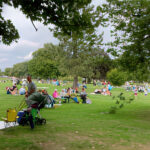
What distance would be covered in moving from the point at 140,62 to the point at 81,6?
22.7ft

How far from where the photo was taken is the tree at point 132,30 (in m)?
12.8

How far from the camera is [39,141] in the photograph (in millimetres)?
7047

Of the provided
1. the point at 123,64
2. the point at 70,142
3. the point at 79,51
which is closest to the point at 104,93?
the point at 79,51

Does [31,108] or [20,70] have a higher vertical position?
[20,70]

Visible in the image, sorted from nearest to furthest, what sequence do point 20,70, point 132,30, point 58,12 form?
point 58,12 → point 132,30 → point 20,70

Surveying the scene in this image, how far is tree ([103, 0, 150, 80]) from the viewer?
1279cm

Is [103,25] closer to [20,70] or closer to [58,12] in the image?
[58,12]

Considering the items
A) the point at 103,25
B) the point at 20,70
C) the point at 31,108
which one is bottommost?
the point at 31,108

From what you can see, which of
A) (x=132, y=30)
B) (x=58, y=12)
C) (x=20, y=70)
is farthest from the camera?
(x=20, y=70)

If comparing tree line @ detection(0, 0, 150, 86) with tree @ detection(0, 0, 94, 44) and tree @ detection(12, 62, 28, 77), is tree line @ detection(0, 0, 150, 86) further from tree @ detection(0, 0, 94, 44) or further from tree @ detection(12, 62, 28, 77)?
tree @ detection(12, 62, 28, 77)

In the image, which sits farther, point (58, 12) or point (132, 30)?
point (132, 30)

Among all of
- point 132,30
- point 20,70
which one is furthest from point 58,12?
point 20,70

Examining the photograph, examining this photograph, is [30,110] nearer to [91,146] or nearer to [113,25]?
[91,146]

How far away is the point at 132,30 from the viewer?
13867mm
